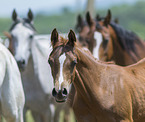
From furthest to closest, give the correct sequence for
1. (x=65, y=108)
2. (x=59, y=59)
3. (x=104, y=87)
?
(x=65, y=108)
(x=104, y=87)
(x=59, y=59)

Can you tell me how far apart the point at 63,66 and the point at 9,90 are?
1097 mm

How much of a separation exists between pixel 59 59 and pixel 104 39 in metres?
2.53

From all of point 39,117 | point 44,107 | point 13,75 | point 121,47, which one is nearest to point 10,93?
point 13,75

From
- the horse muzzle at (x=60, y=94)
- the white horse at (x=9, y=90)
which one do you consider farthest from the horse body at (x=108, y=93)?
the white horse at (x=9, y=90)

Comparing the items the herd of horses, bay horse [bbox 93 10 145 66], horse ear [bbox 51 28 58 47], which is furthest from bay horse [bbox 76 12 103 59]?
horse ear [bbox 51 28 58 47]

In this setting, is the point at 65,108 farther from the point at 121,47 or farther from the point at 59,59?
the point at 59,59

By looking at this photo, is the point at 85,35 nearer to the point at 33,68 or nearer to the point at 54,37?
the point at 33,68

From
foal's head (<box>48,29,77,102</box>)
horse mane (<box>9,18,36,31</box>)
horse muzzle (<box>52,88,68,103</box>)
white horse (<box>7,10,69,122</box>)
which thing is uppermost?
foal's head (<box>48,29,77,102</box>)

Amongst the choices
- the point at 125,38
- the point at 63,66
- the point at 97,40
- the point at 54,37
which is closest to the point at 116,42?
the point at 125,38

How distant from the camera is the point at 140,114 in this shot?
4.05 metres

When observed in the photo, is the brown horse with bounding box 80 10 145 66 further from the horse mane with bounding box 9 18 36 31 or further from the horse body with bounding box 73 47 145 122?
the horse body with bounding box 73 47 145 122

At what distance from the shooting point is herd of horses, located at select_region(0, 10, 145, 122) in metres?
3.59

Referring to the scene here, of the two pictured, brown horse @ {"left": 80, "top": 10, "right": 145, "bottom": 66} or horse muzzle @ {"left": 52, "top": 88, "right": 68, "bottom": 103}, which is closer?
horse muzzle @ {"left": 52, "top": 88, "right": 68, "bottom": 103}

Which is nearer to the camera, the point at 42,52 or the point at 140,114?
the point at 140,114
